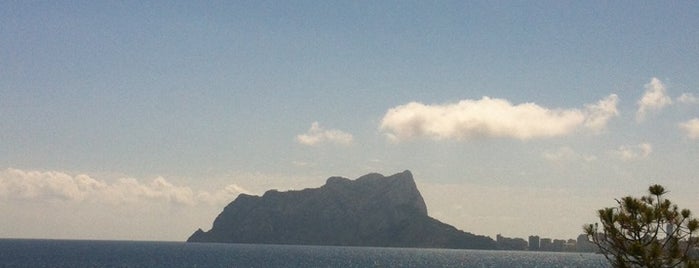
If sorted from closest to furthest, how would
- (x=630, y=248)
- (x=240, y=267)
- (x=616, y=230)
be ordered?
(x=630, y=248) → (x=616, y=230) → (x=240, y=267)

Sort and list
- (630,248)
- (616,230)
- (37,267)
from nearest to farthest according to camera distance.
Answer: (630,248) < (616,230) < (37,267)

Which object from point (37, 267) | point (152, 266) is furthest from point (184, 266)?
point (37, 267)

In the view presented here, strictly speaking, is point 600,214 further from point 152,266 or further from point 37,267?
point 152,266

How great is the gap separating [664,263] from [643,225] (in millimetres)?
1577

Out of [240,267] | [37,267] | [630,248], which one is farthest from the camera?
[240,267]

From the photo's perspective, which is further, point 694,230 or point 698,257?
point 698,257

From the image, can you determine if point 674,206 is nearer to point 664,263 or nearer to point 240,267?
point 664,263

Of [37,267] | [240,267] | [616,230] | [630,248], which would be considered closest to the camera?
[630,248]

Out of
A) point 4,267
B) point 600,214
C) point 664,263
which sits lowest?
point 4,267

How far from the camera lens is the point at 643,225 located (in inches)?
1041

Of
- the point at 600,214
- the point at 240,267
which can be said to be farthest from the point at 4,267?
the point at 600,214

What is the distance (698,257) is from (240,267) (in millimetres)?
177907

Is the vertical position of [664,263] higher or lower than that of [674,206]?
lower

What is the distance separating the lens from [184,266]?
198m
